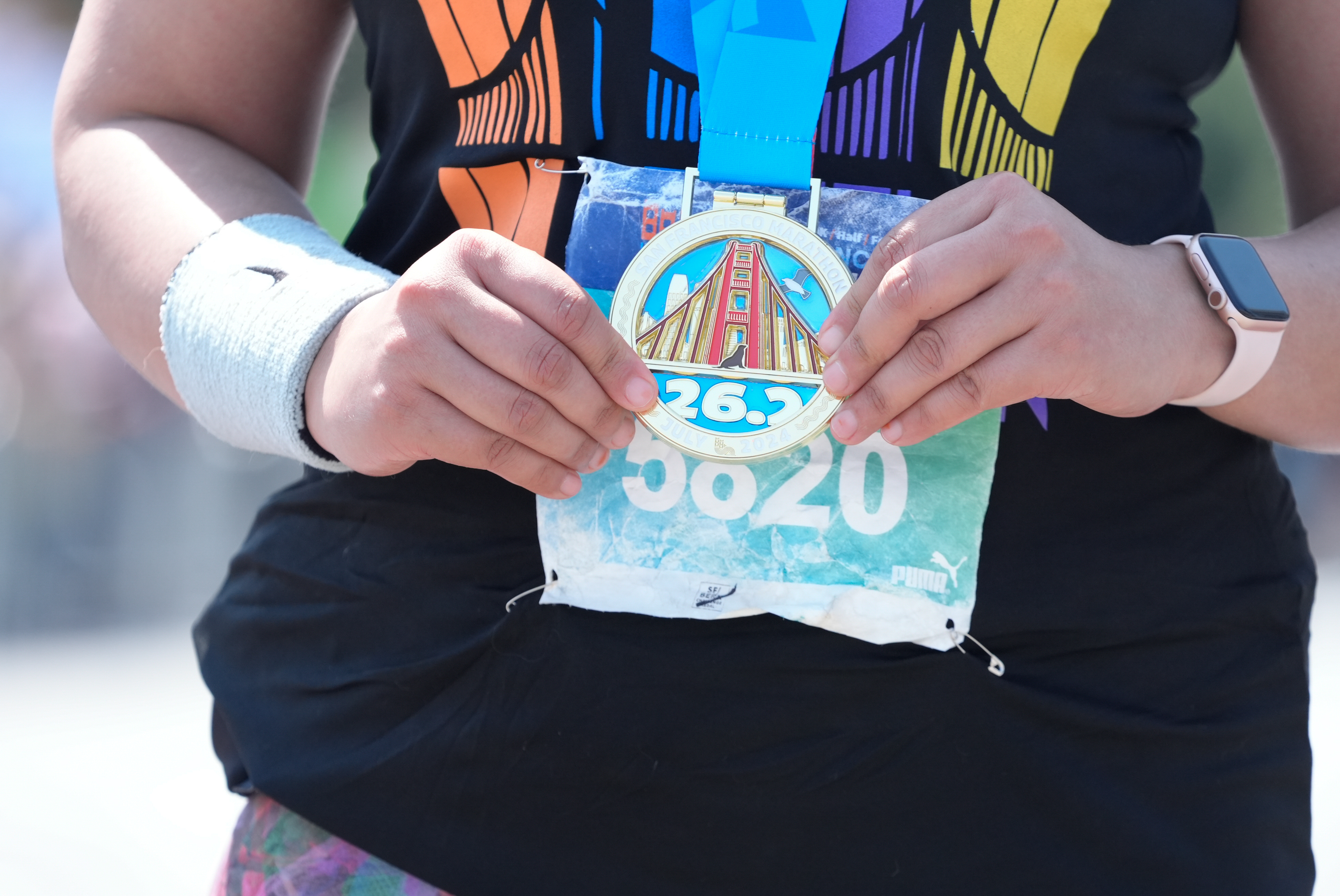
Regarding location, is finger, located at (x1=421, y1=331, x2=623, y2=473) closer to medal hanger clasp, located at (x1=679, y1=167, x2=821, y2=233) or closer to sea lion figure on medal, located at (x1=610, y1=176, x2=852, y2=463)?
sea lion figure on medal, located at (x1=610, y1=176, x2=852, y2=463)

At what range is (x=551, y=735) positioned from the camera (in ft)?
2.69

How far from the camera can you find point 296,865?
2.99 ft

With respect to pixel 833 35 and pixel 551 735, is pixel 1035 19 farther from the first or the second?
pixel 551 735

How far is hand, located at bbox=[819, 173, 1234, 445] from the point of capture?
2.27 ft

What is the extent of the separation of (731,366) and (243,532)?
5.75m

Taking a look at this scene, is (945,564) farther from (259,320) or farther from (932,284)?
(259,320)

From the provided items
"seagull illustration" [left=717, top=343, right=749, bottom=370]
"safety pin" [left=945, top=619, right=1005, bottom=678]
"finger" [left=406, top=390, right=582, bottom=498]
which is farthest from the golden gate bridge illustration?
"safety pin" [left=945, top=619, right=1005, bottom=678]

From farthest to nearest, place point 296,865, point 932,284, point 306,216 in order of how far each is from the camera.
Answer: point 306,216
point 296,865
point 932,284

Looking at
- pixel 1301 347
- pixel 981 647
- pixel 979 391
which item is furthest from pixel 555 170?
pixel 1301 347

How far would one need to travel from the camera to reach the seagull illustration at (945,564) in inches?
31.7

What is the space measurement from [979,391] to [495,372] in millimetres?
331

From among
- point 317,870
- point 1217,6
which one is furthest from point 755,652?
point 1217,6

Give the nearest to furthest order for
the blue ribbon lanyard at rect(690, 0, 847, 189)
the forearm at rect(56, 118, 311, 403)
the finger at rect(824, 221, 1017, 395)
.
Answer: the finger at rect(824, 221, 1017, 395), the blue ribbon lanyard at rect(690, 0, 847, 189), the forearm at rect(56, 118, 311, 403)

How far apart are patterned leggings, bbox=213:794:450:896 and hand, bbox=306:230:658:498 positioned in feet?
1.19
